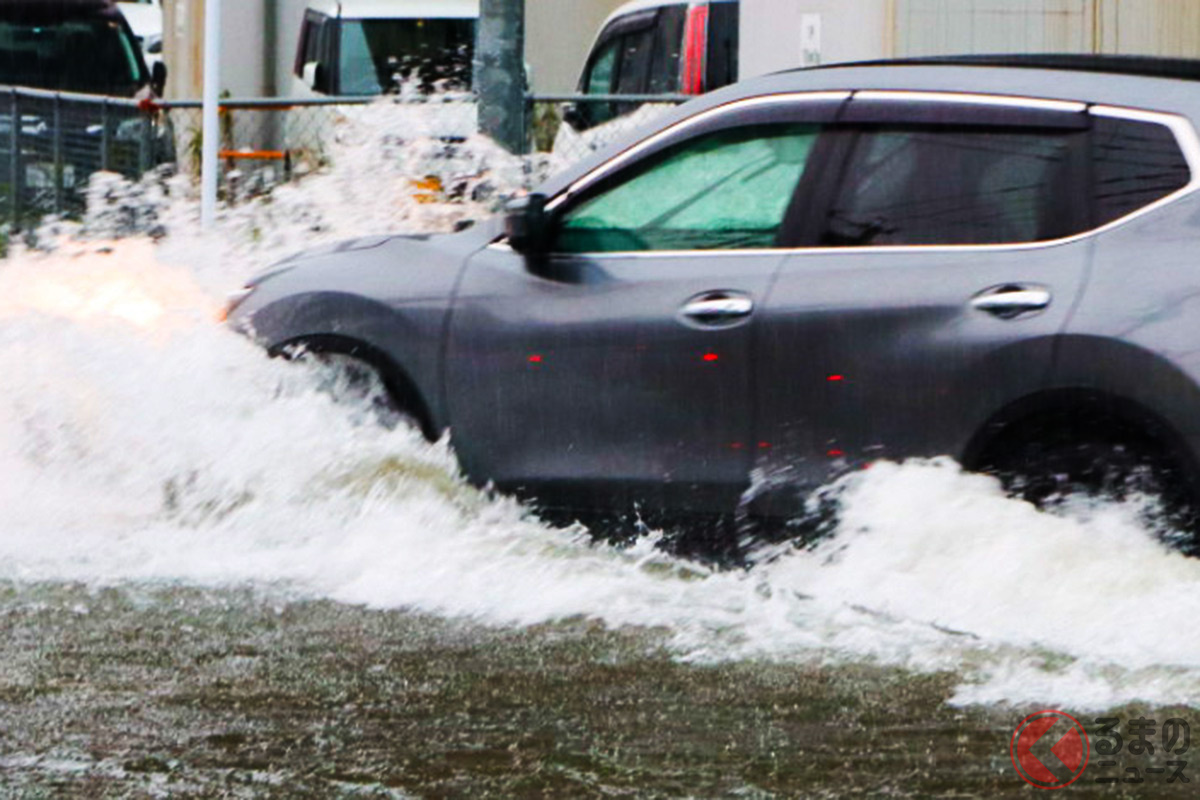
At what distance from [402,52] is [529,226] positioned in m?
16.2

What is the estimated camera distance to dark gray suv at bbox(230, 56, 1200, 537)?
662 centimetres

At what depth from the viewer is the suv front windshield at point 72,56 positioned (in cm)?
2316

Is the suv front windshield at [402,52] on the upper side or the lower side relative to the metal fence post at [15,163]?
upper

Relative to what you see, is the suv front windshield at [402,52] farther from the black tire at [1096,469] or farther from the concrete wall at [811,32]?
the black tire at [1096,469]

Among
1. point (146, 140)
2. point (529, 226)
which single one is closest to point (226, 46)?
point (146, 140)

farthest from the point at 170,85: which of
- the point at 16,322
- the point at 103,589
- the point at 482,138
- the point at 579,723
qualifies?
the point at 579,723

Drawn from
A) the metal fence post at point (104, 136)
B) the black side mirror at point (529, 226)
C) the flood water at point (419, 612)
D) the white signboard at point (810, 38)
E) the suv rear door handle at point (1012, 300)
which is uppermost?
the white signboard at point (810, 38)

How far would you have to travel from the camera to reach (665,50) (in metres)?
18.9

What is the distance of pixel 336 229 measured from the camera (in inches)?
463

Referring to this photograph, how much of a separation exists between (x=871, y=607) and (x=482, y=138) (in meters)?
6.24

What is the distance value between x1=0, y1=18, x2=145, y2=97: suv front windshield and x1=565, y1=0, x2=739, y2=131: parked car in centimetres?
501

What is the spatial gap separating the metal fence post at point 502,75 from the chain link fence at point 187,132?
1.93ft

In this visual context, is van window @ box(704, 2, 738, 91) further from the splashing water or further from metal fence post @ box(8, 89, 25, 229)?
the splashing water

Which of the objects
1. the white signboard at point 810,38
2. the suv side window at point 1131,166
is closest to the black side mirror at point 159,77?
the white signboard at point 810,38
